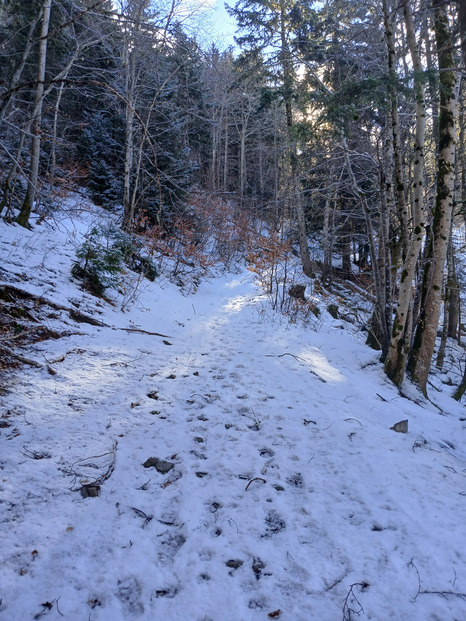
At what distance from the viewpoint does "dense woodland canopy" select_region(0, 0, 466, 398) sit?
195 inches

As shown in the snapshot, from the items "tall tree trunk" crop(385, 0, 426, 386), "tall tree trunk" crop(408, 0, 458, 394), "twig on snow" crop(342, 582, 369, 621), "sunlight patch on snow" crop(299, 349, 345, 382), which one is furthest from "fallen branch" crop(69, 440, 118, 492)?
"tall tree trunk" crop(408, 0, 458, 394)

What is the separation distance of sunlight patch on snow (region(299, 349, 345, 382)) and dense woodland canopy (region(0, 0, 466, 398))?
116 cm

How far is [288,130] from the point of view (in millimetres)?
7812

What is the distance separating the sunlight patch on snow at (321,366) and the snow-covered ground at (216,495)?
148 mm

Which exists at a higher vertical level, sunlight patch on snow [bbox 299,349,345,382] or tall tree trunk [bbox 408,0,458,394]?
tall tree trunk [bbox 408,0,458,394]

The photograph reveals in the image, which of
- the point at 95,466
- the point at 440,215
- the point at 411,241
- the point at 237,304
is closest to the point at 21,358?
the point at 95,466

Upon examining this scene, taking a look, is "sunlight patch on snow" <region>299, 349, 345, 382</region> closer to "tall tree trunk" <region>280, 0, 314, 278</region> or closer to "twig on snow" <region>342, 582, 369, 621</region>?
"twig on snow" <region>342, 582, 369, 621</region>

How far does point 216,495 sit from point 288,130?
806 centimetres

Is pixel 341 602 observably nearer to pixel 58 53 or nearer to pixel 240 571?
pixel 240 571

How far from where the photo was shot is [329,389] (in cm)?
448

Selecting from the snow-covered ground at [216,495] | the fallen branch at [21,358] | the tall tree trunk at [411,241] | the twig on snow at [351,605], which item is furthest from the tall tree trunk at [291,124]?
the twig on snow at [351,605]

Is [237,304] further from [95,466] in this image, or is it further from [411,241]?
[95,466]

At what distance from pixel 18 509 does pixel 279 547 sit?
159 centimetres

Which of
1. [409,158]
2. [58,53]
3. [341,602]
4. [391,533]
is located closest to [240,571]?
[341,602]
